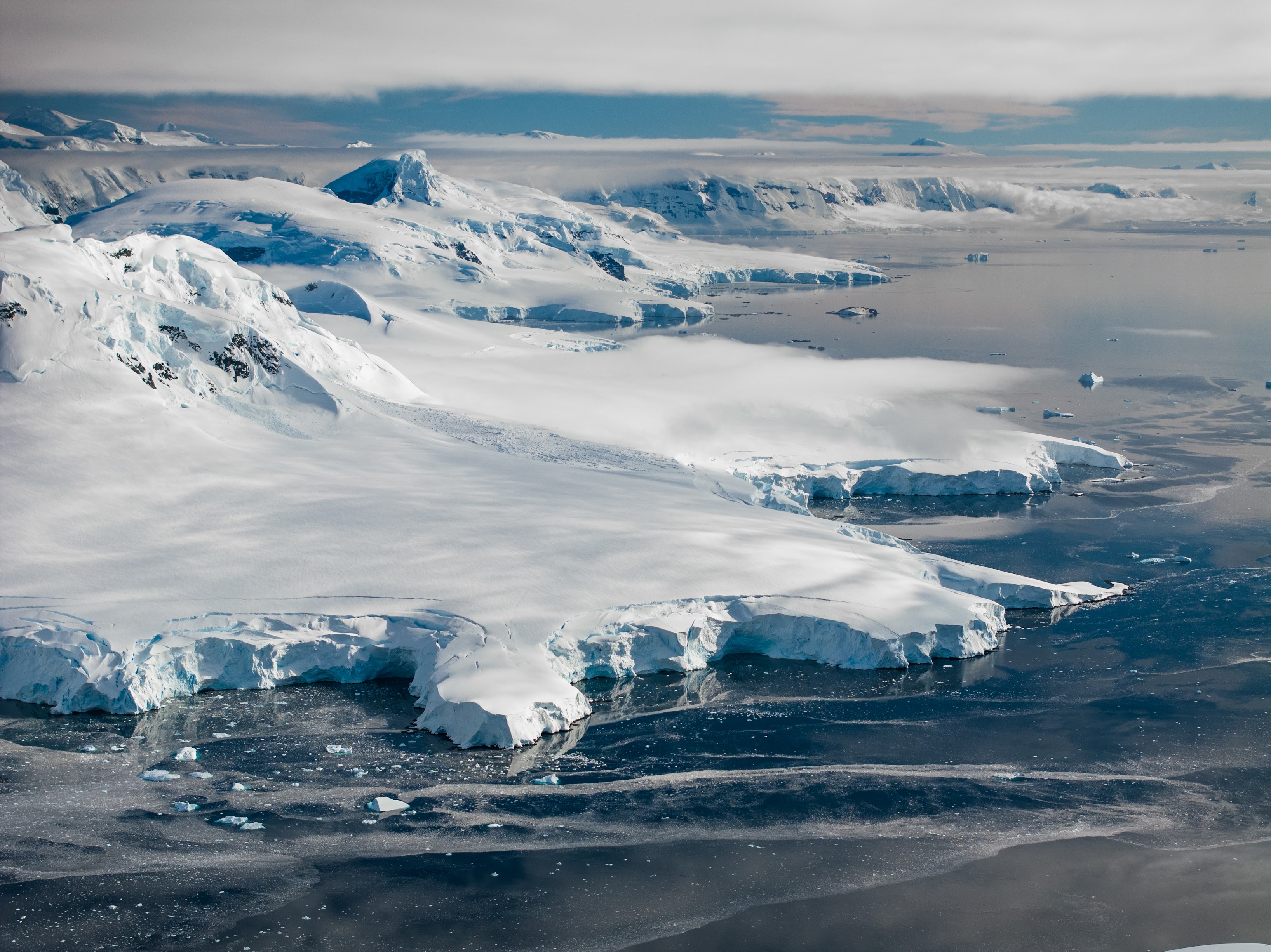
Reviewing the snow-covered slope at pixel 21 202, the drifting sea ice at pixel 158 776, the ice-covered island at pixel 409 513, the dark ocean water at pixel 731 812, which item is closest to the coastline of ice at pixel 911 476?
the ice-covered island at pixel 409 513

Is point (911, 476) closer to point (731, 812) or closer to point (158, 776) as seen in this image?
point (731, 812)

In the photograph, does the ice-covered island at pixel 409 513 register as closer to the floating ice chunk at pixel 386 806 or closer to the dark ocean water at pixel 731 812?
the dark ocean water at pixel 731 812

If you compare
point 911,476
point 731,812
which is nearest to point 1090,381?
point 911,476

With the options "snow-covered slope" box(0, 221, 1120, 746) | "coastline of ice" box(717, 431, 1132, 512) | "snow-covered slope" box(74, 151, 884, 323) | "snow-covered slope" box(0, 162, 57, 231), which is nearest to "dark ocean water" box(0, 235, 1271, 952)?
"snow-covered slope" box(0, 221, 1120, 746)

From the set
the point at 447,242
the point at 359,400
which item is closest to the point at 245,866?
the point at 359,400

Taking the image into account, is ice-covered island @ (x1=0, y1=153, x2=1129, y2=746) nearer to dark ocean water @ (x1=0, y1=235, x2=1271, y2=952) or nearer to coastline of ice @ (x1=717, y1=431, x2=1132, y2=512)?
coastline of ice @ (x1=717, y1=431, x2=1132, y2=512)
